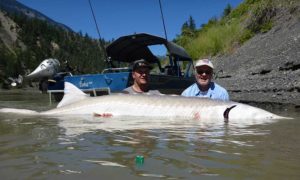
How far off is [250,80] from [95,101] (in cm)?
740

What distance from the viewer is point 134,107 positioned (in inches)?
259

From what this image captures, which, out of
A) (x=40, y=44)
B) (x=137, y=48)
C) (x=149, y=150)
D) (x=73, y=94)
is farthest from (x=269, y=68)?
(x=40, y=44)

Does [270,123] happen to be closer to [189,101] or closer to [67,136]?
[189,101]

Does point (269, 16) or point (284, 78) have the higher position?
point (269, 16)

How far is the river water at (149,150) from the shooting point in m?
2.70

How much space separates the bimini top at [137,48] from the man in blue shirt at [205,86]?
6.08m

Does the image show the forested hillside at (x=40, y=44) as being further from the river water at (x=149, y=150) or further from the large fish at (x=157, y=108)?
the river water at (x=149, y=150)

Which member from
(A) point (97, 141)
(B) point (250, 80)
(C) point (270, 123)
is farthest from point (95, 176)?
(B) point (250, 80)

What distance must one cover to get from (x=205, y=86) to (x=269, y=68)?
273 inches

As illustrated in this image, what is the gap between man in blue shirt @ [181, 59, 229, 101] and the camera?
6645 millimetres

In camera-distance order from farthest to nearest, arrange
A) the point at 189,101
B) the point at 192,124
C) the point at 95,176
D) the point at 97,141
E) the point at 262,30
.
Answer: the point at 262,30
the point at 189,101
the point at 192,124
the point at 97,141
the point at 95,176

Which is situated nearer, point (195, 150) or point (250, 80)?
point (195, 150)

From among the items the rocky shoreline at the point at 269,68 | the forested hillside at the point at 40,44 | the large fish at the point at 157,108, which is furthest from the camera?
the forested hillside at the point at 40,44

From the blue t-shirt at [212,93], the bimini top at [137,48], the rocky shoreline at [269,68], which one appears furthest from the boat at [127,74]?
the blue t-shirt at [212,93]
